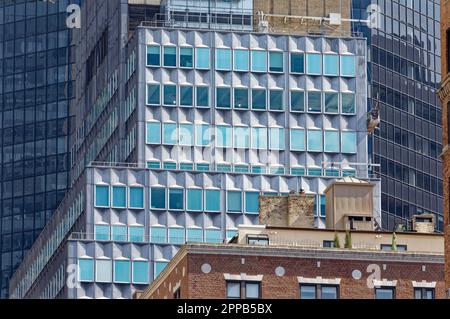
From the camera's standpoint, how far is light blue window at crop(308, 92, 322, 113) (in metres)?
→ 178

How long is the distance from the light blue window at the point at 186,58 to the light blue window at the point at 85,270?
81.3 feet

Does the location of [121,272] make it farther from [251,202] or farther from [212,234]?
[251,202]

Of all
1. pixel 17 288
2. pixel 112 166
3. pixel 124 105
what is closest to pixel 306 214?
pixel 112 166

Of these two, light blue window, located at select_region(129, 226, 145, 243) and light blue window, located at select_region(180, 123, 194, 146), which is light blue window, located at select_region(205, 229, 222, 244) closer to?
light blue window, located at select_region(129, 226, 145, 243)

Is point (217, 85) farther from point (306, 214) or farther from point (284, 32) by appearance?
point (306, 214)

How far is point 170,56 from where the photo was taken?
17562 cm

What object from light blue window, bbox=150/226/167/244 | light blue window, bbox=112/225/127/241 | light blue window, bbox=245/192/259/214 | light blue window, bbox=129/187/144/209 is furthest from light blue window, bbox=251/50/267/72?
light blue window, bbox=112/225/127/241

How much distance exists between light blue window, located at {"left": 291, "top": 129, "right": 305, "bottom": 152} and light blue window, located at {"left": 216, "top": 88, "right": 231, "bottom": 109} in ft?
21.5

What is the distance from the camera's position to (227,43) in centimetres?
17562

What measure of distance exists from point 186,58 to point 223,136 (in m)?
8.06

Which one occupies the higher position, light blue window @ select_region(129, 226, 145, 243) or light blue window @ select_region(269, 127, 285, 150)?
light blue window @ select_region(269, 127, 285, 150)

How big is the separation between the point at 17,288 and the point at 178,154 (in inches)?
1197

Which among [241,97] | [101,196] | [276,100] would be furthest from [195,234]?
[276,100]

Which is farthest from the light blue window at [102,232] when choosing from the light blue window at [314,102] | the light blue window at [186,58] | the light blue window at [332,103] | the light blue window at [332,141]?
the light blue window at [332,103]
